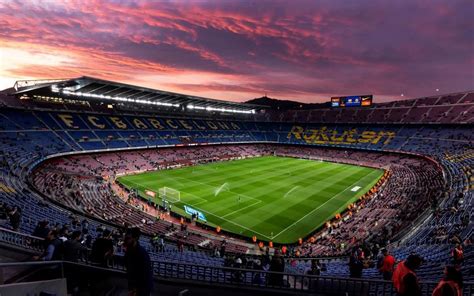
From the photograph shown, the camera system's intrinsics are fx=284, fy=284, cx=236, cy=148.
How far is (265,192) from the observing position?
3912cm

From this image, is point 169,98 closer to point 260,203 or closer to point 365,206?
point 260,203

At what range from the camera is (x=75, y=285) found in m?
6.60

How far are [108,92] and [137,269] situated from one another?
190 ft

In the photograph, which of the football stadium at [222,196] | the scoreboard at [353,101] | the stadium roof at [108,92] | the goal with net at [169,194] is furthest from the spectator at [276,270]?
the scoreboard at [353,101]

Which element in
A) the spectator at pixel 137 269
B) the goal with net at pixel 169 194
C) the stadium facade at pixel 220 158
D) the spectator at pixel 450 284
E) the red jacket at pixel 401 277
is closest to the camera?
the spectator at pixel 450 284

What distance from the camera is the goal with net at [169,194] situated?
3494 centimetres

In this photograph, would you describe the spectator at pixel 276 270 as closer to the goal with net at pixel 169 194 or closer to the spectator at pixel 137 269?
the spectator at pixel 137 269

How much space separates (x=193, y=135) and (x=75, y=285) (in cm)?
6674

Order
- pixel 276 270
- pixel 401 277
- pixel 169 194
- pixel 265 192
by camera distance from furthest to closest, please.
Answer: pixel 265 192, pixel 169 194, pixel 276 270, pixel 401 277

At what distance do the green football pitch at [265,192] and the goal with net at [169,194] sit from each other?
933 millimetres

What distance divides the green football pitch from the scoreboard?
100 feet

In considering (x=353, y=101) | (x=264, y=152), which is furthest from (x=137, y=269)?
(x=353, y=101)

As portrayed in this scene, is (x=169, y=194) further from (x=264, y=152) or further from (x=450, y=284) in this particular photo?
(x=264, y=152)

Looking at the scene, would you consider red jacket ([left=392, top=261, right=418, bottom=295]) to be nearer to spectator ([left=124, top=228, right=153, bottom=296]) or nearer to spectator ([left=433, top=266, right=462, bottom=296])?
spectator ([left=433, top=266, right=462, bottom=296])
